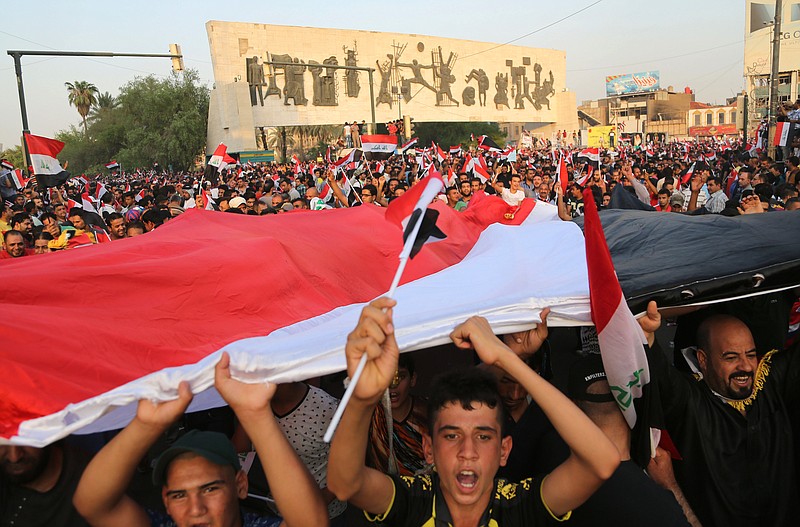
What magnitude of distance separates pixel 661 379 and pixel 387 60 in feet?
178

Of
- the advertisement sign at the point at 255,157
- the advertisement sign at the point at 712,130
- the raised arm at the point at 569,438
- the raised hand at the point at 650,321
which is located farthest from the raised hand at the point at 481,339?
the advertisement sign at the point at 712,130

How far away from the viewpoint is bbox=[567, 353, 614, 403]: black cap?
2.87 metres

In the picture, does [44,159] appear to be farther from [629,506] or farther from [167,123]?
[167,123]

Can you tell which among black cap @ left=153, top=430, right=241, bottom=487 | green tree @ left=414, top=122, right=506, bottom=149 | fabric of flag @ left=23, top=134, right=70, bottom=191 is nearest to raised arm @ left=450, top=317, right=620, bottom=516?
black cap @ left=153, top=430, right=241, bottom=487

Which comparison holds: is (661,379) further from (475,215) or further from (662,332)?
(662,332)

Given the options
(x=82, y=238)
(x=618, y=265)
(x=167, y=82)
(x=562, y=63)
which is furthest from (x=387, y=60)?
(x=618, y=265)

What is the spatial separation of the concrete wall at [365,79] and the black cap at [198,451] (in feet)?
135

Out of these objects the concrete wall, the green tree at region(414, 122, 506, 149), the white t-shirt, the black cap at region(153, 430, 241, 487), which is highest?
the concrete wall

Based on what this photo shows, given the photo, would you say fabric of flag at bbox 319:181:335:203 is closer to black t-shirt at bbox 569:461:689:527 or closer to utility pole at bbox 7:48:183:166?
utility pole at bbox 7:48:183:166

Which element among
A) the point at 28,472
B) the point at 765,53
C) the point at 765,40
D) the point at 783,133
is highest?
the point at 765,40

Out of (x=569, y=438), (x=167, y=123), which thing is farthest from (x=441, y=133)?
(x=569, y=438)

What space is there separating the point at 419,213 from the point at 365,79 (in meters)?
53.1

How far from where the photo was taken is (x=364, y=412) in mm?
2062

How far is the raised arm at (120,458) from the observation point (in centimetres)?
206
